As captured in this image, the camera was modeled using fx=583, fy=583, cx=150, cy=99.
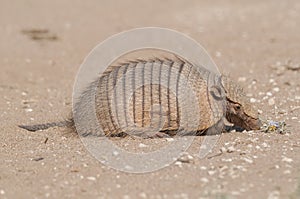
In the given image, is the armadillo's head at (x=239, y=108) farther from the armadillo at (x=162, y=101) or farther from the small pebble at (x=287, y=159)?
the small pebble at (x=287, y=159)

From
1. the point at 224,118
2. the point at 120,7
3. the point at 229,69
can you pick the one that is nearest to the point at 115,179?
the point at 224,118

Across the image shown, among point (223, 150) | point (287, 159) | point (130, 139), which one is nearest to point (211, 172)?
point (223, 150)

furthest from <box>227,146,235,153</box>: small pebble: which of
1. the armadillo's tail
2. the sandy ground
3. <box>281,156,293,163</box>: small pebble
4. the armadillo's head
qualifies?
the armadillo's tail

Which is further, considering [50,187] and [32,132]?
[32,132]

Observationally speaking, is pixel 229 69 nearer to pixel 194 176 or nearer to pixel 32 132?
pixel 32 132

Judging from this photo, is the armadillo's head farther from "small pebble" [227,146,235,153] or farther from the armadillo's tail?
the armadillo's tail

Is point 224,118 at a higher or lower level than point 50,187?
higher

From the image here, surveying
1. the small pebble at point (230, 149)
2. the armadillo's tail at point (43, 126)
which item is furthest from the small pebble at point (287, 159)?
the armadillo's tail at point (43, 126)
